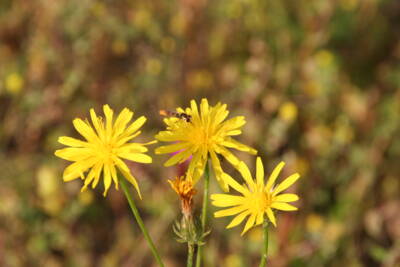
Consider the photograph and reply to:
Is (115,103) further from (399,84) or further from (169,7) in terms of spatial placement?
(399,84)

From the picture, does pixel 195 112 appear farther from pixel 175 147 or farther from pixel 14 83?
pixel 14 83

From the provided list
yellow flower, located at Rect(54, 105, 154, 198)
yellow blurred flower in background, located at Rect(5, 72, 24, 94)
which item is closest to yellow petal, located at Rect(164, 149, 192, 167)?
yellow flower, located at Rect(54, 105, 154, 198)

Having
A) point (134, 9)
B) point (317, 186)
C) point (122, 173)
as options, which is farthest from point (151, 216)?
point (122, 173)

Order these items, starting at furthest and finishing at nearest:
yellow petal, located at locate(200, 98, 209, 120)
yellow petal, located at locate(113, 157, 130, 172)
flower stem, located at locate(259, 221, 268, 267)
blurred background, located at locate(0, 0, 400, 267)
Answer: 1. blurred background, located at locate(0, 0, 400, 267)
2. yellow petal, located at locate(200, 98, 209, 120)
3. yellow petal, located at locate(113, 157, 130, 172)
4. flower stem, located at locate(259, 221, 268, 267)

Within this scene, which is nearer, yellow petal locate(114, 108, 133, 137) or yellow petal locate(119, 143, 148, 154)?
yellow petal locate(119, 143, 148, 154)

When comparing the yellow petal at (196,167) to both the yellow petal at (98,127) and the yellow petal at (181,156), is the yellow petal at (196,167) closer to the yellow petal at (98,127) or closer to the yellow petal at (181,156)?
the yellow petal at (181,156)

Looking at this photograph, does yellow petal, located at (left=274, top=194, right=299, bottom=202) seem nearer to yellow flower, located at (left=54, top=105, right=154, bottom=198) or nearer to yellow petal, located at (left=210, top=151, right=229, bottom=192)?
yellow petal, located at (left=210, top=151, right=229, bottom=192)

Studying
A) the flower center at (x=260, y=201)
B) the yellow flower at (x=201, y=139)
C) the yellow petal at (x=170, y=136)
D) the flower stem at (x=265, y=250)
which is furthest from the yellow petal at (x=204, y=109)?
the flower stem at (x=265, y=250)
